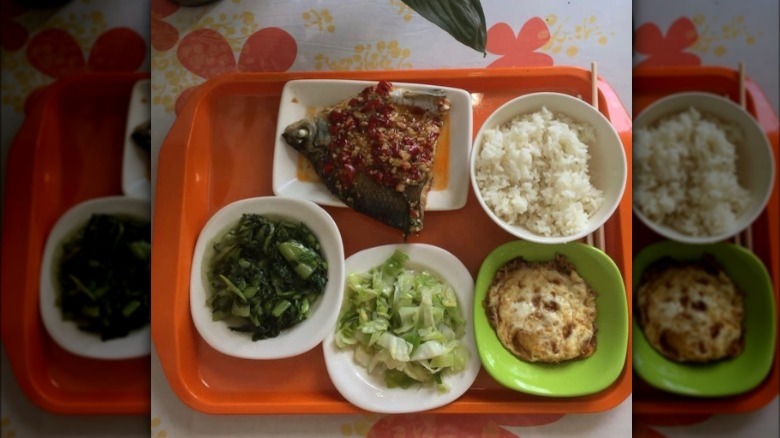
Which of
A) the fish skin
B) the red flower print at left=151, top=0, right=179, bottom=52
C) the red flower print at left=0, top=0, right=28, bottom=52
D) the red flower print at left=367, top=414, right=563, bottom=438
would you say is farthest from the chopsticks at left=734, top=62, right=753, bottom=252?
the red flower print at left=0, top=0, right=28, bottom=52

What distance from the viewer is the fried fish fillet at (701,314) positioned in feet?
3.16

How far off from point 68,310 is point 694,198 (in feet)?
3.53

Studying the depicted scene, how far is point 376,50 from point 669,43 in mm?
536

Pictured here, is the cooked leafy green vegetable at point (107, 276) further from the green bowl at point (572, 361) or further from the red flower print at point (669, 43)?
the red flower print at point (669, 43)

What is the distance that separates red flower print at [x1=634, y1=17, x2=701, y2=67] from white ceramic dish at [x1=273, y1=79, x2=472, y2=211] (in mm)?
331

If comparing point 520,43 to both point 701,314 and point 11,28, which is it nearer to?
point 701,314

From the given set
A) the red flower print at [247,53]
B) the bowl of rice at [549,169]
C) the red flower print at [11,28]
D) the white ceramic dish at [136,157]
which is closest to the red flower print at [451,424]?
the bowl of rice at [549,169]

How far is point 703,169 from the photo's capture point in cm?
98

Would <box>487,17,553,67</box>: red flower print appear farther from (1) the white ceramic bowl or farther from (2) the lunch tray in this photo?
(1) the white ceramic bowl

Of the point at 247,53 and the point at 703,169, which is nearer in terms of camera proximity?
the point at 703,169

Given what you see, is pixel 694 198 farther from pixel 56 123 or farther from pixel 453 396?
pixel 56 123

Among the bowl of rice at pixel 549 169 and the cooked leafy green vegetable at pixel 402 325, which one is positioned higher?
the bowl of rice at pixel 549 169

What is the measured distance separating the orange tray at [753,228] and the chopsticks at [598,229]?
6 centimetres

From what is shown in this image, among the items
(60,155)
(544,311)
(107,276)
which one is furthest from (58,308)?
(544,311)
